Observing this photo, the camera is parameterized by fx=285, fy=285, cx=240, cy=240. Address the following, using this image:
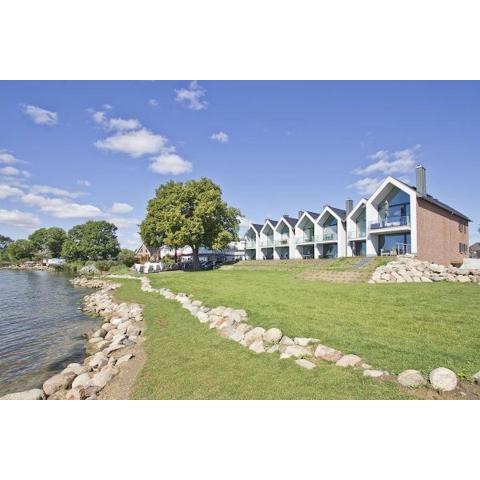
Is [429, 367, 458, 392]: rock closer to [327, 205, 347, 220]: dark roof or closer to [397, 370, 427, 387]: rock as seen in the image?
[397, 370, 427, 387]: rock

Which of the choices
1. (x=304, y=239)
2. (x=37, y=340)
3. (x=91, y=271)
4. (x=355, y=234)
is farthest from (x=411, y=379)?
(x=91, y=271)

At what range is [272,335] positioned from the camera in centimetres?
684

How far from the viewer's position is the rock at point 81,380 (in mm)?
6263

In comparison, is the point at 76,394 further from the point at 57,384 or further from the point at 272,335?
the point at 272,335

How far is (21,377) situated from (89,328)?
4.85m

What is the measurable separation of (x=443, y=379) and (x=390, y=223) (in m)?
23.0

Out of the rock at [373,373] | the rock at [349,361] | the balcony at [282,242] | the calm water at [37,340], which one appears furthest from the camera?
the balcony at [282,242]

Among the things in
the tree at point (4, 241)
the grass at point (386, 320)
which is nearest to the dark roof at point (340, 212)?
the grass at point (386, 320)

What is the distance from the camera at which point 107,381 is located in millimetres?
6348

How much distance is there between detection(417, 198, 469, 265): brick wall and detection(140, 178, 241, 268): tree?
19222 millimetres

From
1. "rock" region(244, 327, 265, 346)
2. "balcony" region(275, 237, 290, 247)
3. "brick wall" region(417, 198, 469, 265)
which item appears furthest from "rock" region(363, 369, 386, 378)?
"balcony" region(275, 237, 290, 247)

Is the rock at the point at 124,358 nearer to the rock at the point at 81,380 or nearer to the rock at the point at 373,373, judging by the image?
the rock at the point at 81,380

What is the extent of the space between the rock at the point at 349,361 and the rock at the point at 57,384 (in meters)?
5.98

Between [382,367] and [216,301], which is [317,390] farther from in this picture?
[216,301]
